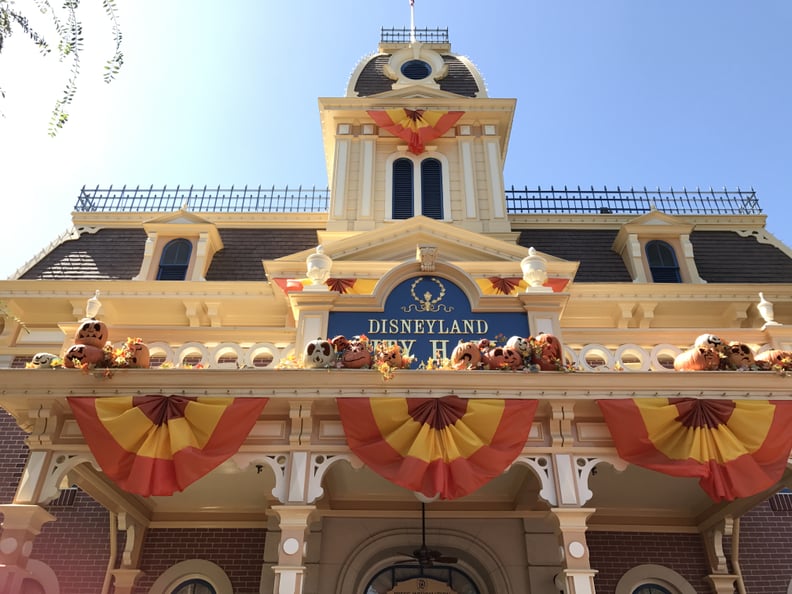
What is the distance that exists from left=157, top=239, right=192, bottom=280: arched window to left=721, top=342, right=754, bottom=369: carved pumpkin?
1092cm

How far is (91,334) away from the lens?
8891 millimetres

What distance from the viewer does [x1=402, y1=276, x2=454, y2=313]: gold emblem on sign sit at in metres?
10.1

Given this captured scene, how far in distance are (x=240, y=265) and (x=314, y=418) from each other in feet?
24.3

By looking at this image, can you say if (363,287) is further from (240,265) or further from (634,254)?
(634,254)

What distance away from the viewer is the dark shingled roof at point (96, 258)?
14617mm

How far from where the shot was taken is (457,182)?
658 inches

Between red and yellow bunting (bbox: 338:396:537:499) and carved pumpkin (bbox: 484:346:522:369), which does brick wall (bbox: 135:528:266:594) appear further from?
carved pumpkin (bbox: 484:346:522:369)

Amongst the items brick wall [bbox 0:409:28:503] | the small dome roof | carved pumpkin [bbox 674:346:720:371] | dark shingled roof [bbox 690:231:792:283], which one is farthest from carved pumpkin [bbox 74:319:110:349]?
dark shingled roof [bbox 690:231:792:283]

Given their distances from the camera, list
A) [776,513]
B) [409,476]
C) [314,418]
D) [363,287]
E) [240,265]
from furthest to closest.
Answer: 1. [240,265]
2. [363,287]
3. [776,513]
4. [314,418]
5. [409,476]

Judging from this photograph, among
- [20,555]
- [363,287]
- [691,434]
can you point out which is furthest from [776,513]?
[20,555]

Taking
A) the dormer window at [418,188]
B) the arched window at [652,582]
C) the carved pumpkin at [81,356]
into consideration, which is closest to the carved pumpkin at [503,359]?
the arched window at [652,582]

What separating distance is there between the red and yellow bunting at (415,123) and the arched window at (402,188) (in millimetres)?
473

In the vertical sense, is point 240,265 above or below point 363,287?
above

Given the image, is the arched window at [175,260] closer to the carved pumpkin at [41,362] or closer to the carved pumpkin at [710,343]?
the carved pumpkin at [41,362]
